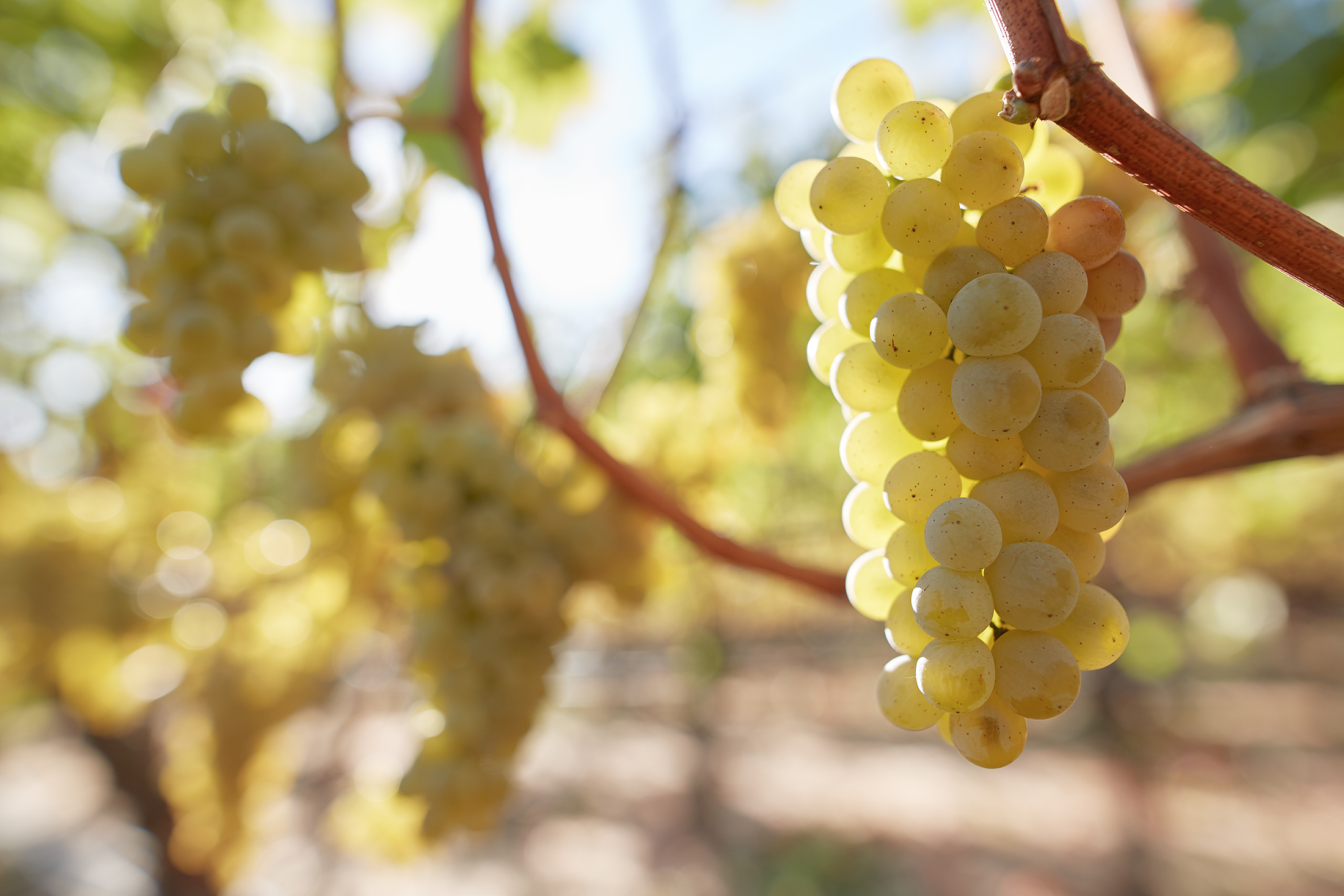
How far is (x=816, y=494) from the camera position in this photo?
15.1 feet

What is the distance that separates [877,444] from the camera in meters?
0.46

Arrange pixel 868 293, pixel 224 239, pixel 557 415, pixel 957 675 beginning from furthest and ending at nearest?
pixel 557 415 → pixel 224 239 → pixel 868 293 → pixel 957 675

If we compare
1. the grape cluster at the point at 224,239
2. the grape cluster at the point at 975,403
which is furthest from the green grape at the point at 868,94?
the grape cluster at the point at 224,239

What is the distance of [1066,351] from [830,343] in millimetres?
159

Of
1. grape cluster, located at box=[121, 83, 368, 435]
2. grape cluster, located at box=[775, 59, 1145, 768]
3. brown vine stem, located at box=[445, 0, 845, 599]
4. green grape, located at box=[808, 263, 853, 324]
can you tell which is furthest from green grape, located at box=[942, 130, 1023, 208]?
grape cluster, located at box=[121, 83, 368, 435]

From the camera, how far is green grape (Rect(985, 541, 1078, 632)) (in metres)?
0.36

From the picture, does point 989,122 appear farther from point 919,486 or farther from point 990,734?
point 990,734

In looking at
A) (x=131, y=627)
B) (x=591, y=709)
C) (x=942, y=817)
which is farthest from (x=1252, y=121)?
(x=591, y=709)

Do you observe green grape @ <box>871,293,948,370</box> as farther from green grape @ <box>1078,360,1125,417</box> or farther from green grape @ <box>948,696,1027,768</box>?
green grape @ <box>948,696,1027,768</box>

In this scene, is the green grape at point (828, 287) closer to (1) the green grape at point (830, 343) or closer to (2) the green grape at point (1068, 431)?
(1) the green grape at point (830, 343)

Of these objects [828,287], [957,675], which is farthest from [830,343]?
[957,675]

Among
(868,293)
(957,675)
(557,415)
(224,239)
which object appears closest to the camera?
(957,675)

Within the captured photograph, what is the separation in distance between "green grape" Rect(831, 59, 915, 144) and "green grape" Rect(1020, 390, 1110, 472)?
215 millimetres

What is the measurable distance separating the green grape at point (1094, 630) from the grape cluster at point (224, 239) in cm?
72
